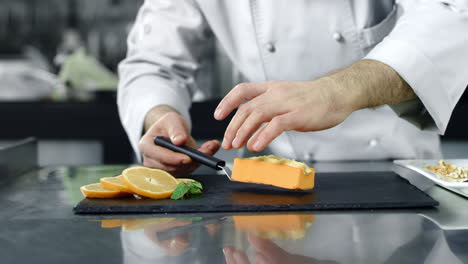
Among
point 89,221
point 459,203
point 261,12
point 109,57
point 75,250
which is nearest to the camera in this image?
point 75,250

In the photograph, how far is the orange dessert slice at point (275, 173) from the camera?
96cm

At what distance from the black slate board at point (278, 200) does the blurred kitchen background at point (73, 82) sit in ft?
4.60

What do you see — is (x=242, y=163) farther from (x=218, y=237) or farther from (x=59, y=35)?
(x=59, y=35)

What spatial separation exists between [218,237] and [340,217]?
0.21m

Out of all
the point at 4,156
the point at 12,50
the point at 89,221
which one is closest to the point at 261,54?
the point at 4,156

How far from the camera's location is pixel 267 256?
2.08ft

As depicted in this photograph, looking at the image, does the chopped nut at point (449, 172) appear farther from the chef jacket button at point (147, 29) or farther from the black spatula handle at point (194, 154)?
the chef jacket button at point (147, 29)

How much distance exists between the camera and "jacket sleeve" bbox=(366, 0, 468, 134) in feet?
3.67

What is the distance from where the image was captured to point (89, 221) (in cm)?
83

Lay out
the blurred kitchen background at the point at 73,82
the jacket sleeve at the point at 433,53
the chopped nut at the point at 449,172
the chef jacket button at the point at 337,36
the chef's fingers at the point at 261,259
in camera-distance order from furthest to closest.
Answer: the blurred kitchen background at the point at 73,82 → the chef jacket button at the point at 337,36 → the jacket sleeve at the point at 433,53 → the chopped nut at the point at 449,172 → the chef's fingers at the point at 261,259

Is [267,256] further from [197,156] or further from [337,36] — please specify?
[337,36]

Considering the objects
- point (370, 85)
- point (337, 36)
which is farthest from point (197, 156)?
point (337, 36)

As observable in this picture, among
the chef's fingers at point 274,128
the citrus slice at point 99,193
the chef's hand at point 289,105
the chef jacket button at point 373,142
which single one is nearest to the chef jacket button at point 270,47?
the chef jacket button at point 373,142

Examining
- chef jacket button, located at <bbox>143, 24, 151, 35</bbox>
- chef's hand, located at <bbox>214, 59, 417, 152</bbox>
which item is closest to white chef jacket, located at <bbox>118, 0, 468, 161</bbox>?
chef jacket button, located at <bbox>143, 24, 151, 35</bbox>
